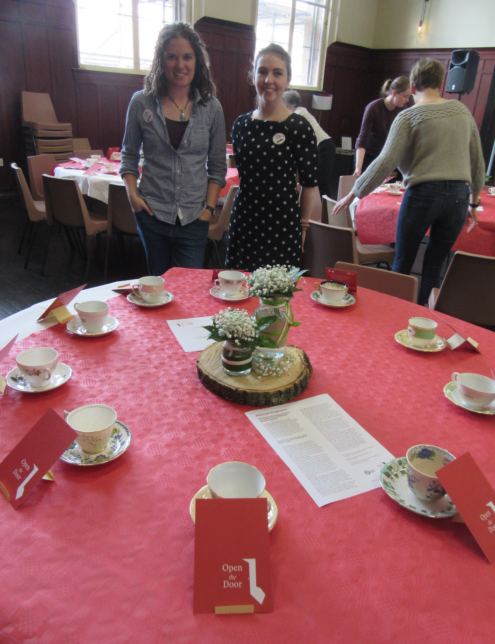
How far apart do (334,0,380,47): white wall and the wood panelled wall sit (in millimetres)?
174

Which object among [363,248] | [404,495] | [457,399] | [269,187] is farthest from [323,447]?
[363,248]

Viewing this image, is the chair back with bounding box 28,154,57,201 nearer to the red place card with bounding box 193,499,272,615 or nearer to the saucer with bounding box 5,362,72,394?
the saucer with bounding box 5,362,72,394

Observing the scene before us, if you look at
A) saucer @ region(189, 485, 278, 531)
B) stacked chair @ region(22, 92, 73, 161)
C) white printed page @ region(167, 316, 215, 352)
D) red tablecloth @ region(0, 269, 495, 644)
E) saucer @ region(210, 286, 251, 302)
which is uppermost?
stacked chair @ region(22, 92, 73, 161)

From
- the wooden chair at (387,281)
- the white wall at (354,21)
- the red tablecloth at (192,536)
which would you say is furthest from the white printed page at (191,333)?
the white wall at (354,21)

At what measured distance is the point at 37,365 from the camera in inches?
40.4

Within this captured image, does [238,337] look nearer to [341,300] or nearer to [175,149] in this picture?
[341,300]

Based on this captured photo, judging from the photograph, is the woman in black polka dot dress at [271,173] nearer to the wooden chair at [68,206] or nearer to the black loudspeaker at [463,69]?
the wooden chair at [68,206]

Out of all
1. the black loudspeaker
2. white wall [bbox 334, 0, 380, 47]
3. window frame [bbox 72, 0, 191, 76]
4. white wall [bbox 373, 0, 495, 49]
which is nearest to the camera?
the black loudspeaker

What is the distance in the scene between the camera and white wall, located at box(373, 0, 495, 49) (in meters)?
8.30

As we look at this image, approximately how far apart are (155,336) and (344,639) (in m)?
0.92

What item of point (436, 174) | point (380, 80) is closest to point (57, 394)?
point (436, 174)

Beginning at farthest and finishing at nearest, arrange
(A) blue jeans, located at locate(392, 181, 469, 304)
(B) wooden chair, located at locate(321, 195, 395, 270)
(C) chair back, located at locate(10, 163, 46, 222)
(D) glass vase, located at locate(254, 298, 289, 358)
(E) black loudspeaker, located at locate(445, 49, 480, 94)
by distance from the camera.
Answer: (E) black loudspeaker, located at locate(445, 49, 480, 94)
(C) chair back, located at locate(10, 163, 46, 222)
(B) wooden chair, located at locate(321, 195, 395, 270)
(A) blue jeans, located at locate(392, 181, 469, 304)
(D) glass vase, located at locate(254, 298, 289, 358)

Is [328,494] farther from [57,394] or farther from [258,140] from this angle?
[258,140]

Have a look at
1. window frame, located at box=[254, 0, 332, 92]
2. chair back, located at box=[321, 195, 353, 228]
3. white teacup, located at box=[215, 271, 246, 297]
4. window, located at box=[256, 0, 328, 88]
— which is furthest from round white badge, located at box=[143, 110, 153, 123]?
window frame, located at box=[254, 0, 332, 92]
